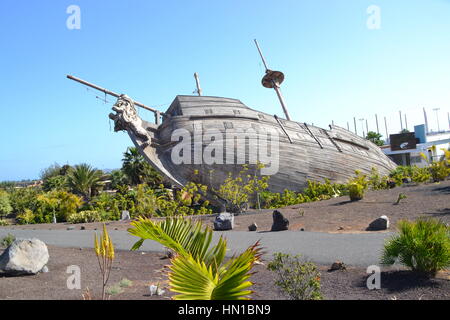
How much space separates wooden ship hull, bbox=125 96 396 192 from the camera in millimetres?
17031

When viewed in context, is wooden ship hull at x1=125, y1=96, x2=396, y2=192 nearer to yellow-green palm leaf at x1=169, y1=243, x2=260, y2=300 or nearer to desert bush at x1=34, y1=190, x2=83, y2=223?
desert bush at x1=34, y1=190, x2=83, y2=223

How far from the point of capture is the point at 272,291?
189 inches

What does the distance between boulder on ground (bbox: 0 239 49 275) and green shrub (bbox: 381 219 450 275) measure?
5.65 m

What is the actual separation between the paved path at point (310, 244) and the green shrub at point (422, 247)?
0.94 metres

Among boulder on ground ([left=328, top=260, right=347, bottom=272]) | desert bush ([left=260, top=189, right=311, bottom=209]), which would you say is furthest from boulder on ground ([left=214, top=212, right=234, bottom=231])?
boulder on ground ([left=328, top=260, right=347, bottom=272])

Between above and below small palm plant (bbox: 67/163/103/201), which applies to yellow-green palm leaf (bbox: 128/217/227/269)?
below

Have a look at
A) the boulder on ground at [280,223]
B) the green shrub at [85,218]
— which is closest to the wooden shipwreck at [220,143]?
the green shrub at [85,218]

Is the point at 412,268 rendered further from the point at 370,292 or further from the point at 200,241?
the point at 200,241

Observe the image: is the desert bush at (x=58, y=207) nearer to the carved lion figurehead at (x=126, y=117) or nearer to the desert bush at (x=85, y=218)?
the desert bush at (x=85, y=218)

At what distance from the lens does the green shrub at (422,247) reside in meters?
4.60

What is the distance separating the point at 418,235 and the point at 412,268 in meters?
0.46

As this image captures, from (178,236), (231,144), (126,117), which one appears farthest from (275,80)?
(178,236)

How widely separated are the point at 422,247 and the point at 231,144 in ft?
42.0

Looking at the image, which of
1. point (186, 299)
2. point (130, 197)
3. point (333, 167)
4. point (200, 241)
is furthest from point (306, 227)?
point (130, 197)
